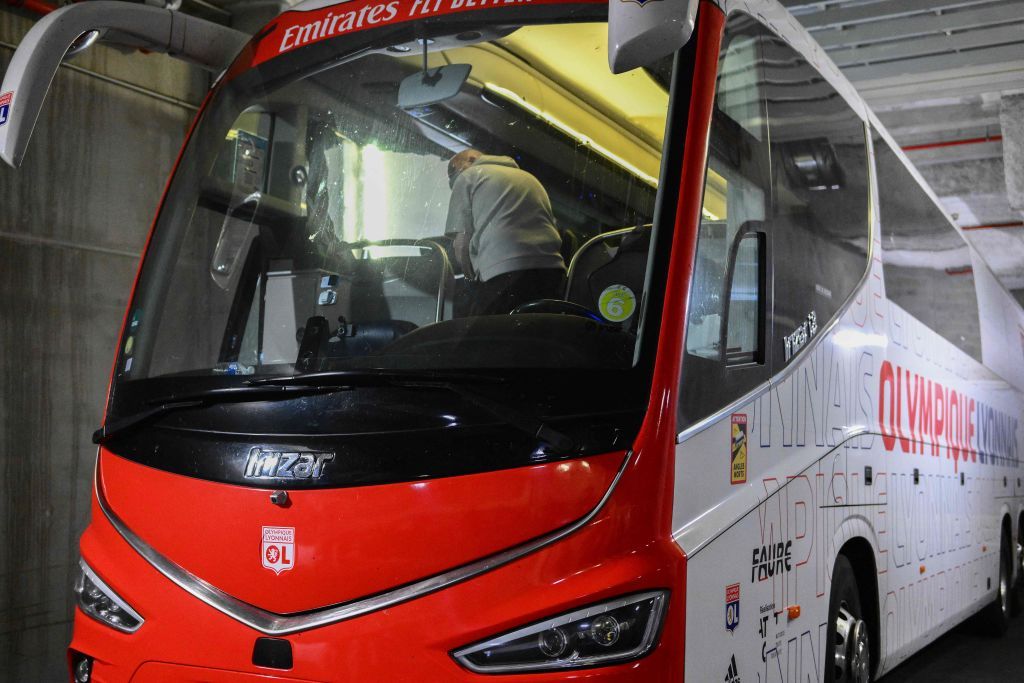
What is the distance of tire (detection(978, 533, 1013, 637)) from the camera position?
26.9 feet

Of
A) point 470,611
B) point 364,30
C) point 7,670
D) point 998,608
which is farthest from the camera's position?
point 998,608

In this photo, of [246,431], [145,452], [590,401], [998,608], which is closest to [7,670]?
[145,452]

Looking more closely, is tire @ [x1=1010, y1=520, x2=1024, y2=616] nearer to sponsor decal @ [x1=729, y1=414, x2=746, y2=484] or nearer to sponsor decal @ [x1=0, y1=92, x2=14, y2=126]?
sponsor decal @ [x1=729, y1=414, x2=746, y2=484]

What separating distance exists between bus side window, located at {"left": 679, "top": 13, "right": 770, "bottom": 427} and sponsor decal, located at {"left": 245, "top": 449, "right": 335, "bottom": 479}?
3.26 feet

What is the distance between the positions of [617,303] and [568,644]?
38.2 inches

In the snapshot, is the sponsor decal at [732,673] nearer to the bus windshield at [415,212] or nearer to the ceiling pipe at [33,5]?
the bus windshield at [415,212]

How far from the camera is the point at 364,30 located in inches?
152

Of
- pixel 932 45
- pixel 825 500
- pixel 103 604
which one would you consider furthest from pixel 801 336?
pixel 932 45

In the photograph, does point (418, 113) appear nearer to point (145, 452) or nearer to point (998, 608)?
point (145, 452)

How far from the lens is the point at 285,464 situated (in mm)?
3002

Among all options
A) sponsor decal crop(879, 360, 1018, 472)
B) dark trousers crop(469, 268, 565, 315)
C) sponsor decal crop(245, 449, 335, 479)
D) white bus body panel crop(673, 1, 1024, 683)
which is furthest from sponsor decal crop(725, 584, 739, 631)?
sponsor decal crop(879, 360, 1018, 472)

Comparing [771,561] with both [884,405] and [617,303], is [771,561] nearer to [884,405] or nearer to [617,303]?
[617,303]

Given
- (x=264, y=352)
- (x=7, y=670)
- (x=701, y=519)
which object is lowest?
(x=7, y=670)

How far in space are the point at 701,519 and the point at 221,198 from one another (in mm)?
2081
